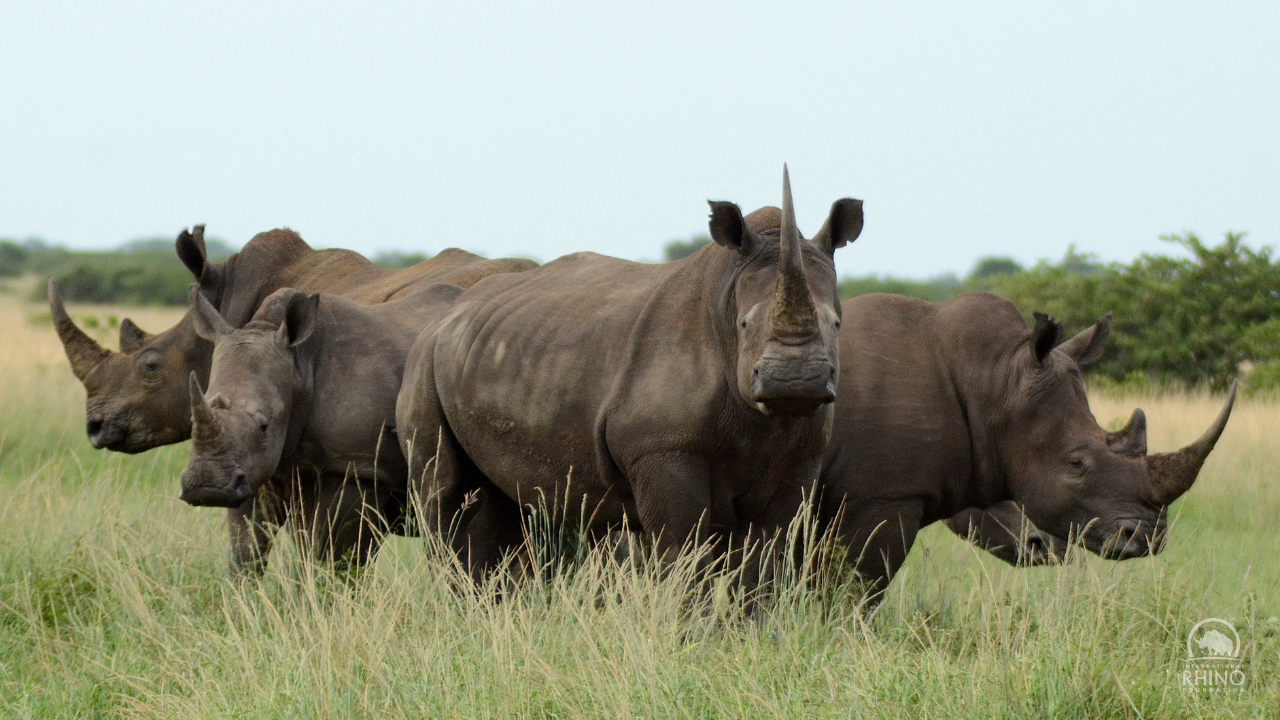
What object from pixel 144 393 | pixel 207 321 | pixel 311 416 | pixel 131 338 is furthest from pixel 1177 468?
pixel 131 338

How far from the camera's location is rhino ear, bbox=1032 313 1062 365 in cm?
666

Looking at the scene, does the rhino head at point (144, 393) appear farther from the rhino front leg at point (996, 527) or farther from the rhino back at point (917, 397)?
the rhino front leg at point (996, 527)

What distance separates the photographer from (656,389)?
5281 millimetres

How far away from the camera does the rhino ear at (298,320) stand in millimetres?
6695

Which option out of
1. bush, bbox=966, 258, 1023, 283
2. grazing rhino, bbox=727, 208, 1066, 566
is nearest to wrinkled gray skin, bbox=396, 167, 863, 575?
grazing rhino, bbox=727, 208, 1066, 566

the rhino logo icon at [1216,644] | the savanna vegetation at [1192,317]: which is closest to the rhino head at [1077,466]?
the rhino logo icon at [1216,644]

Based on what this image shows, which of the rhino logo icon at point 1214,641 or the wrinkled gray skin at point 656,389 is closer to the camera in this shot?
the wrinkled gray skin at point 656,389

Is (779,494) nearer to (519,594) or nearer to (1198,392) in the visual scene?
(519,594)

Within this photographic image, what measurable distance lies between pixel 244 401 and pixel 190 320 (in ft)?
5.15

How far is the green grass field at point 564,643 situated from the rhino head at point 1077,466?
21cm

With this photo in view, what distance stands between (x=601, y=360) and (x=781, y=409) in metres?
1.02

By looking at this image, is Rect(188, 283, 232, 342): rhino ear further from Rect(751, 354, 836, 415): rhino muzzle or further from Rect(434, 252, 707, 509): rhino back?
Rect(751, 354, 836, 415): rhino muzzle

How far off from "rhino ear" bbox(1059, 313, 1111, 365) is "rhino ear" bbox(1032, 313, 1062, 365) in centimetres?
39

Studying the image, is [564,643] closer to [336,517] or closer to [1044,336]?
[336,517]
